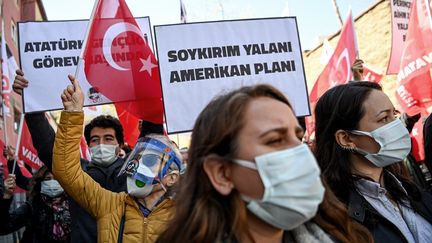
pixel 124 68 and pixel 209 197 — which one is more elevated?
pixel 124 68

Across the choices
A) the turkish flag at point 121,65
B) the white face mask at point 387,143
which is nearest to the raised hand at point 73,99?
the turkish flag at point 121,65

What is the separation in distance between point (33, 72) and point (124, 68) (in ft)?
2.77

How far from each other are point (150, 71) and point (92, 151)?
81cm

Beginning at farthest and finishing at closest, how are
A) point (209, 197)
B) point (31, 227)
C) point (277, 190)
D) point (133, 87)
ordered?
point (31, 227) < point (133, 87) < point (209, 197) < point (277, 190)

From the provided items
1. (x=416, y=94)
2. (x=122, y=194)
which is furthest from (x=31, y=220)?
(x=416, y=94)

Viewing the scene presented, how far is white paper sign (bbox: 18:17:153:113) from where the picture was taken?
385 cm

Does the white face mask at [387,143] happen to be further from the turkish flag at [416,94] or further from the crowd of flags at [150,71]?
the turkish flag at [416,94]

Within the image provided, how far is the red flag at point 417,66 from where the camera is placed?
548cm

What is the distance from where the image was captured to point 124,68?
3904 millimetres

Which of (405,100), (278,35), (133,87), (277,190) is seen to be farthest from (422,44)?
(277,190)

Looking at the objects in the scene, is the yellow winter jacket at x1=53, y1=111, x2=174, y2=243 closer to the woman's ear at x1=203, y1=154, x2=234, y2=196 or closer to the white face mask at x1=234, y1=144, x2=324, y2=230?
the woman's ear at x1=203, y1=154, x2=234, y2=196

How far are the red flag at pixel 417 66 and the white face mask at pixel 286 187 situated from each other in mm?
4206

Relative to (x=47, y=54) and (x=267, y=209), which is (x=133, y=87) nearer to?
(x=47, y=54)

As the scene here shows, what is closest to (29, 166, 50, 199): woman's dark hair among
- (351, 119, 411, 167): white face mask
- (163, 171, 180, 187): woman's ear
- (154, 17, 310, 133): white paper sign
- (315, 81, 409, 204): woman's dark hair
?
(154, 17, 310, 133): white paper sign
